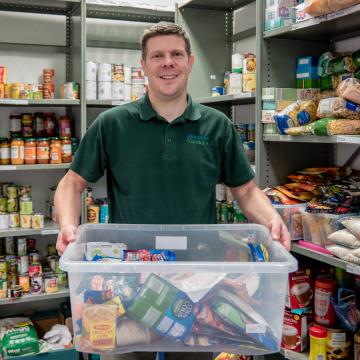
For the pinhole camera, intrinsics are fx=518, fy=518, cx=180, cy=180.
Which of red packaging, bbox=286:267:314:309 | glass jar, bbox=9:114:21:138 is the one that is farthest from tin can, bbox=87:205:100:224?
red packaging, bbox=286:267:314:309

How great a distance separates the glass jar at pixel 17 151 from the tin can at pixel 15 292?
866 millimetres

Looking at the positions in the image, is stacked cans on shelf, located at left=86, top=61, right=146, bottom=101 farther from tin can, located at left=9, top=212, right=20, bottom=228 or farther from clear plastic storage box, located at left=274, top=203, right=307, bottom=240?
clear plastic storage box, located at left=274, top=203, right=307, bottom=240

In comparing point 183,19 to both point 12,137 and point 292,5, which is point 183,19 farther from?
point 12,137

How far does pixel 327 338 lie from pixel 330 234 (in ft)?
1.69

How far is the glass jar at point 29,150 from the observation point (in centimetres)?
360

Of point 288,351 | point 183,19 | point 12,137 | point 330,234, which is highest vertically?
point 183,19

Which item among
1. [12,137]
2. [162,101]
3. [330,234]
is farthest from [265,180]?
[12,137]

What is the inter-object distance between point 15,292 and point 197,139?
85.6 inches

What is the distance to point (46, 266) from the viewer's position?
3938 millimetres

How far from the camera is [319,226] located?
249 cm

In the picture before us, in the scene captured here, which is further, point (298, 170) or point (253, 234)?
point (298, 170)

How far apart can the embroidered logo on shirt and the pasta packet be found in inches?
27.8

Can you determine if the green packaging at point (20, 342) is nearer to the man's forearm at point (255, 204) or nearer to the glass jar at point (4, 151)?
the glass jar at point (4, 151)

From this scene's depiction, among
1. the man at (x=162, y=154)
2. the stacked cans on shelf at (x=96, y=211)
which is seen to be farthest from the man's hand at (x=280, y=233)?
the stacked cans on shelf at (x=96, y=211)
